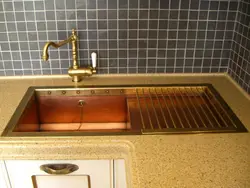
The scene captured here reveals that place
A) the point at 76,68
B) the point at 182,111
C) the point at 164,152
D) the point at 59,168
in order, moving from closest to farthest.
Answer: the point at 164,152 → the point at 59,168 → the point at 182,111 → the point at 76,68

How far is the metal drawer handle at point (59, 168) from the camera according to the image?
1005 millimetres

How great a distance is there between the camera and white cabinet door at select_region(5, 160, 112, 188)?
3.30ft

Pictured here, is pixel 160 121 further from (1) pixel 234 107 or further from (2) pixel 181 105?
(1) pixel 234 107

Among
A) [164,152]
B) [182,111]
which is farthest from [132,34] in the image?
[164,152]

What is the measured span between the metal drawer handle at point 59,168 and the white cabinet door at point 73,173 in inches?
0.5

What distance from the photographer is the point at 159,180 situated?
0.78 meters

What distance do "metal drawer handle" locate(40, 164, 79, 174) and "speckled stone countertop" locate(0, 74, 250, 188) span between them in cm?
5

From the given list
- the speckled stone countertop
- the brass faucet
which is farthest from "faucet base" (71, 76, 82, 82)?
the speckled stone countertop

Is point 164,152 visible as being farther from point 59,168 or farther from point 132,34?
point 132,34

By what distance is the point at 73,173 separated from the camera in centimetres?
103

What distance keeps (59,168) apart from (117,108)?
18.5 inches

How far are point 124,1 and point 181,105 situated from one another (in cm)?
54

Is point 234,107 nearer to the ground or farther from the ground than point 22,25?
nearer to the ground

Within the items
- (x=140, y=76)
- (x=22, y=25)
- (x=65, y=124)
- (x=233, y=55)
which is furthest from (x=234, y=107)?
(x=22, y=25)
